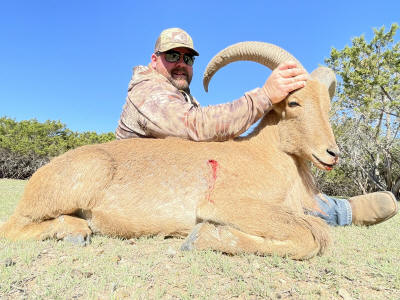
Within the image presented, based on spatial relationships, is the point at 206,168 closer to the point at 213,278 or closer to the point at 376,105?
the point at 213,278

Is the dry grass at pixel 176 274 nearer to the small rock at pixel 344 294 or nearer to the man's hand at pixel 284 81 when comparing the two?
the small rock at pixel 344 294

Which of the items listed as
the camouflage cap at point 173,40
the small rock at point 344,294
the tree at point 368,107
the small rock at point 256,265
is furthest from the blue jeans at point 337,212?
the tree at point 368,107

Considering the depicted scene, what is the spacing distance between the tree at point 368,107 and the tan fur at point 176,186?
592 inches

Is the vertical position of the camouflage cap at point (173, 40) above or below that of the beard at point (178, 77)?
above

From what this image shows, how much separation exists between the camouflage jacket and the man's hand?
9 centimetres

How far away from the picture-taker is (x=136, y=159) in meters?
3.46

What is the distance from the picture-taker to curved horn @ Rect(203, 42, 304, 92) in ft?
12.8

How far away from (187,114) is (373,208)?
3.15 metres

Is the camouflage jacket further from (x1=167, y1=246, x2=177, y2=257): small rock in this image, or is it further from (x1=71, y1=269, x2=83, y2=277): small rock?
(x1=71, y1=269, x2=83, y2=277): small rock

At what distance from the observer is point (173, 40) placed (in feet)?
14.8

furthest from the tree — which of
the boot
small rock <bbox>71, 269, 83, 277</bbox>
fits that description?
small rock <bbox>71, 269, 83, 277</bbox>

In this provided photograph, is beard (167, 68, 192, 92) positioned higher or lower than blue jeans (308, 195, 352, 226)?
higher

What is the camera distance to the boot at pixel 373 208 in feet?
14.6

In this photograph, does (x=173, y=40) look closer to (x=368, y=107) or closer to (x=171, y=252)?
(x=171, y=252)
